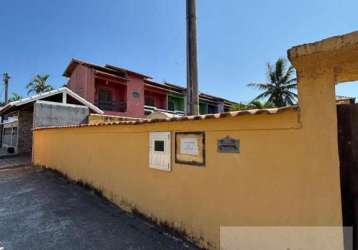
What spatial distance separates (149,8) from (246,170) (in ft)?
30.1

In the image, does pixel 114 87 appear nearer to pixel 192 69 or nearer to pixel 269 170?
pixel 192 69

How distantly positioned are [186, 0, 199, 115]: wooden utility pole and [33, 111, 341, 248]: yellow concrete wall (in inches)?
96.9

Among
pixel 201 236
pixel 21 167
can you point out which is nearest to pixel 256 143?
pixel 201 236

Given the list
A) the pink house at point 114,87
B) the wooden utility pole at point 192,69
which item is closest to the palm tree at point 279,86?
the pink house at point 114,87

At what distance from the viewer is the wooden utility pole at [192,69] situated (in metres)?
7.62

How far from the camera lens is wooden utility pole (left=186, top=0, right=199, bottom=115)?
7.62 m

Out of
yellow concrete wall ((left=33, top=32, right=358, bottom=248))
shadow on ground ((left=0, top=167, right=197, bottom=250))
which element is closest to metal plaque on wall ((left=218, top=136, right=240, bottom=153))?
yellow concrete wall ((left=33, top=32, right=358, bottom=248))

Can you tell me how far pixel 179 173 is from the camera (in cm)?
462

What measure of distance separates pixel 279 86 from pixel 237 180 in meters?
24.1

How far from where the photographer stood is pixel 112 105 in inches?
891

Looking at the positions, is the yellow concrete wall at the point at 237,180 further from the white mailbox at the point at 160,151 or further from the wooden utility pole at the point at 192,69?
the wooden utility pole at the point at 192,69

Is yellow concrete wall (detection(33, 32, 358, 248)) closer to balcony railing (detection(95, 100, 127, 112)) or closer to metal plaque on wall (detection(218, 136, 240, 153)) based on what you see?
metal plaque on wall (detection(218, 136, 240, 153))

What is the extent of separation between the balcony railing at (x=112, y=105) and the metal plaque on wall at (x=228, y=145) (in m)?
19.2

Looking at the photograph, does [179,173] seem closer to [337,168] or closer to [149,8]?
[337,168]
